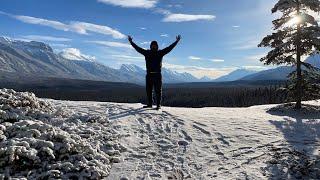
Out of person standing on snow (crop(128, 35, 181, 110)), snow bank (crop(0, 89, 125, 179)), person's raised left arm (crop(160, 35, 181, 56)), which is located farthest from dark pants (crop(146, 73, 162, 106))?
snow bank (crop(0, 89, 125, 179))

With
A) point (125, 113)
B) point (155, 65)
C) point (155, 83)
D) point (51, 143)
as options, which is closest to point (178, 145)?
point (51, 143)

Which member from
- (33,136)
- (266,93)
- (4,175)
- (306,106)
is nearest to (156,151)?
(33,136)

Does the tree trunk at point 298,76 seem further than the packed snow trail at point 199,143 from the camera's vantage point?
Yes

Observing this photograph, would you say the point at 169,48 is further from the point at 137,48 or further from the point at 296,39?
the point at 296,39

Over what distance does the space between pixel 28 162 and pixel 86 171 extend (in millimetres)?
1377

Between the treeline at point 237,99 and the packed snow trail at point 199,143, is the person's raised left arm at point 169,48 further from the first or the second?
the treeline at point 237,99

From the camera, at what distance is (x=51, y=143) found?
10312mm

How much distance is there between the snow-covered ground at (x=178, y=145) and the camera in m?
10.2

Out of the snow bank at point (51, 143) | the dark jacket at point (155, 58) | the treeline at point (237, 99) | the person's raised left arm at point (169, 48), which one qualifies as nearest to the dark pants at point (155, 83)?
the dark jacket at point (155, 58)

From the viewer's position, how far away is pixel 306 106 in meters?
27.5

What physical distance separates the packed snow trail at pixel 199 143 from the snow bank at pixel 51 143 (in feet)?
1.67

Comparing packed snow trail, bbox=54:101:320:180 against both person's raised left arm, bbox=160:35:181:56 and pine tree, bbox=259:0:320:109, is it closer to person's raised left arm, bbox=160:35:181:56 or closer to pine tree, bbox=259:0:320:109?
person's raised left arm, bbox=160:35:181:56

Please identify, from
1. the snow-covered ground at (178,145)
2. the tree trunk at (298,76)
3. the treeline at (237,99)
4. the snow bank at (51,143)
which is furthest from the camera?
the treeline at (237,99)

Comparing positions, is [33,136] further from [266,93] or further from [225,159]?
[266,93]
